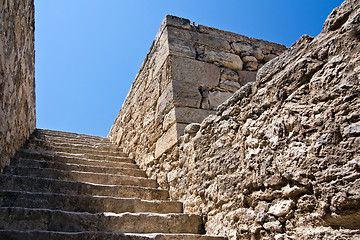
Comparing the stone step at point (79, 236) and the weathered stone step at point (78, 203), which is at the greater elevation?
the weathered stone step at point (78, 203)

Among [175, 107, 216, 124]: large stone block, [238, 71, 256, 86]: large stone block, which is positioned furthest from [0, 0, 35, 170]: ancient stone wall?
[238, 71, 256, 86]: large stone block

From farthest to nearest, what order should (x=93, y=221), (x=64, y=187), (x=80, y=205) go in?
(x=64, y=187)
(x=80, y=205)
(x=93, y=221)

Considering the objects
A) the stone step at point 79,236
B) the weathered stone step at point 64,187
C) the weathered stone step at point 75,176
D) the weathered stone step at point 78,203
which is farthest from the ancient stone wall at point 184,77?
the stone step at point 79,236

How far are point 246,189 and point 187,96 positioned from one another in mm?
1840

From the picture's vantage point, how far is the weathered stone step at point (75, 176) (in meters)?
2.99

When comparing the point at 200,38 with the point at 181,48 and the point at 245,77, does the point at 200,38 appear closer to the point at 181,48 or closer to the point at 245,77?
the point at 181,48

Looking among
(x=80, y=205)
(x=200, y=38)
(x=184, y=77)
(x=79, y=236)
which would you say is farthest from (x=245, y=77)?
(x=79, y=236)

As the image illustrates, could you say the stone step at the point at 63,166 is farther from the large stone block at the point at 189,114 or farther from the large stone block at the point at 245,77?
the large stone block at the point at 245,77

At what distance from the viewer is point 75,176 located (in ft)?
10.5

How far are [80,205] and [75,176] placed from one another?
0.77m

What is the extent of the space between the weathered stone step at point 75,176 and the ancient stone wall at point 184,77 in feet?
1.65

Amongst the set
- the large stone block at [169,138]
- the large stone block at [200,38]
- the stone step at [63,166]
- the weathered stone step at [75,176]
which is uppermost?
the large stone block at [200,38]

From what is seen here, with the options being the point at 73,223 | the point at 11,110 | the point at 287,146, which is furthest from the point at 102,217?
the point at 11,110

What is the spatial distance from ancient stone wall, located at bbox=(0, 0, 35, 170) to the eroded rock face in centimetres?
195
